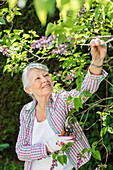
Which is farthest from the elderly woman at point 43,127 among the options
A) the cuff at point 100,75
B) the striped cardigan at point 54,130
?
the cuff at point 100,75

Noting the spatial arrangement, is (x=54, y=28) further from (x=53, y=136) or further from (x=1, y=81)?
(x=1, y=81)

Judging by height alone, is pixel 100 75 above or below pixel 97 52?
below

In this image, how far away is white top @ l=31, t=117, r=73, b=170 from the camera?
1803mm

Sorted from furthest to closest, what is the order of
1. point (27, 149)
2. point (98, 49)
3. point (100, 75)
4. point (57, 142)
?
point (27, 149) → point (57, 142) → point (100, 75) → point (98, 49)

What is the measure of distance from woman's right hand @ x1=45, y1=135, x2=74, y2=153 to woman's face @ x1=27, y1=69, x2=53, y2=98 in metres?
0.33

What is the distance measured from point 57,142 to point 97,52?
0.63 m

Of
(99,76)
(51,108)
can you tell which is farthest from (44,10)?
(51,108)

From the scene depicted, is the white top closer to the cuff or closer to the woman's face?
the woman's face

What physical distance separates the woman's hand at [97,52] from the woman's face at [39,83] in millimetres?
473

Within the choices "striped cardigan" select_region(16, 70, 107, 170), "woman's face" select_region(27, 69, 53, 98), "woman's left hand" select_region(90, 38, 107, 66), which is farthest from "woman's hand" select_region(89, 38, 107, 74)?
"woman's face" select_region(27, 69, 53, 98)

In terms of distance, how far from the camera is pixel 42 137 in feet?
6.00

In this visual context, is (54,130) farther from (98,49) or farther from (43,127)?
(98,49)

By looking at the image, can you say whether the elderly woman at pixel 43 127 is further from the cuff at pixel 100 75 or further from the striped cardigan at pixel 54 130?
the cuff at pixel 100 75

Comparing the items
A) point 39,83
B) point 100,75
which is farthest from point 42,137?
point 100,75
